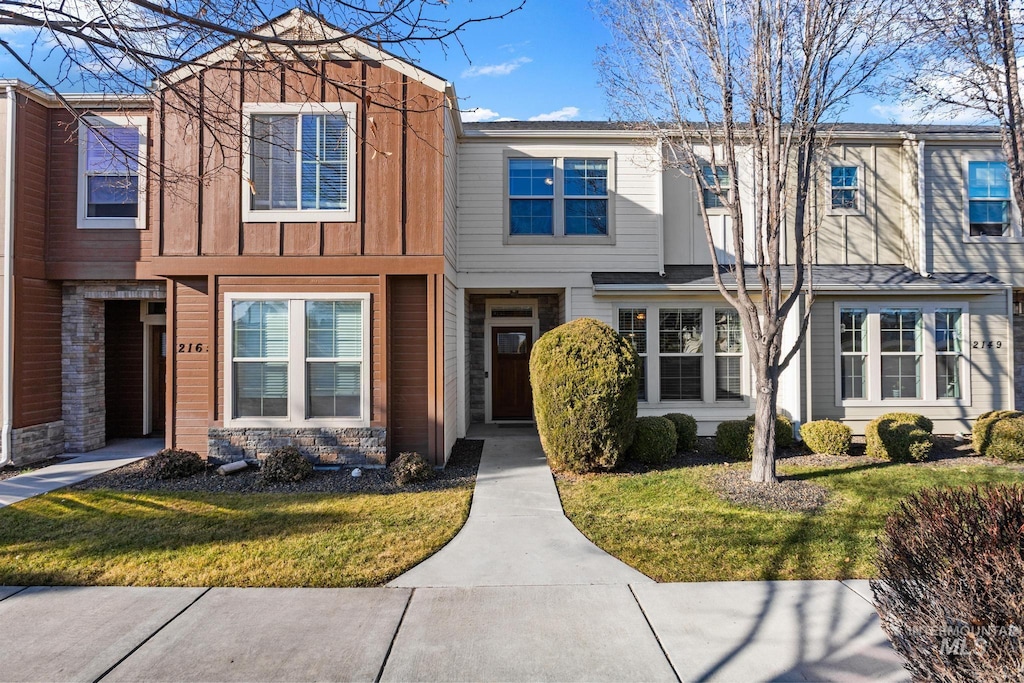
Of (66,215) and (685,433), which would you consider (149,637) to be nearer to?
(685,433)

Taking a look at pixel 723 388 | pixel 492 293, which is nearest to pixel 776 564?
pixel 723 388

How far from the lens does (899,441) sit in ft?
24.6

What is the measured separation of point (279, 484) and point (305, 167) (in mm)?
4504

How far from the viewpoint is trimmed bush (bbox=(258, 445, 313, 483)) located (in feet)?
21.7

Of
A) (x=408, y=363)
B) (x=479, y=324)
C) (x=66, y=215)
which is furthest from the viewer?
(x=479, y=324)

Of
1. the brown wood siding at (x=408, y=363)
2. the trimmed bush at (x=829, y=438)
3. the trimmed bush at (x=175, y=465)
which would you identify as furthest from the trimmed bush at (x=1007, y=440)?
the trimmed bush at (x=175, y=465)

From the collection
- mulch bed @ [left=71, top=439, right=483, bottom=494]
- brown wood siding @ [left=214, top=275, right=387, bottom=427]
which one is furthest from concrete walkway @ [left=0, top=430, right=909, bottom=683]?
brown wood siding @ [left=214, top=275, right=387, bottom=427]

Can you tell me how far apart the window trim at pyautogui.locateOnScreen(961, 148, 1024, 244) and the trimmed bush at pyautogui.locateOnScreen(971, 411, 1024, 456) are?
3.47 meters

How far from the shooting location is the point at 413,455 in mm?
6918

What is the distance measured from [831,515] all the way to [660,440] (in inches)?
95.9

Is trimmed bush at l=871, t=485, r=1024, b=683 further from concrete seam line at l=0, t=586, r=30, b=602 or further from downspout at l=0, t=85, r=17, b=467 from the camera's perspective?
downspout at l=0, t=85, r=17, b=467

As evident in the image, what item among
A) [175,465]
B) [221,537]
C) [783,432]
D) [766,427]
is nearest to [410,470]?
[221,537]

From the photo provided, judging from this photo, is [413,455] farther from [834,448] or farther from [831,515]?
[834,448]

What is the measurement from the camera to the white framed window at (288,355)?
7.36 metres
